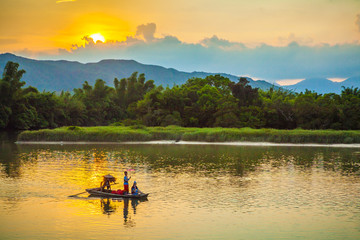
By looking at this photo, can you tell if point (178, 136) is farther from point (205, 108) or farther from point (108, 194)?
point (108, 194)

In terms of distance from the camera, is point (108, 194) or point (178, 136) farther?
point (178, 136)

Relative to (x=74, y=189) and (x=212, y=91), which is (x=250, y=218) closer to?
(x=74, y=189)

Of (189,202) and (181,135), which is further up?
(181,135)

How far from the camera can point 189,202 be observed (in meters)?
22.7

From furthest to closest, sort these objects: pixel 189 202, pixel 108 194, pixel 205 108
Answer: pixel 205 108
pixel 108 194
pixel 189 202

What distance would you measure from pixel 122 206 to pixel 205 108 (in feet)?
210

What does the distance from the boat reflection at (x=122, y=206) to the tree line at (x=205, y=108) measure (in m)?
55.7

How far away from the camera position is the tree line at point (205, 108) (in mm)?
76938

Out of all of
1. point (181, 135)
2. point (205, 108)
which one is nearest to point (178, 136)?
point (181, 135)

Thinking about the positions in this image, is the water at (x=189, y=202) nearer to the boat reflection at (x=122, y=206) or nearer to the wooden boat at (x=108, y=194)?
the boat reflection at (x=122, y=206)

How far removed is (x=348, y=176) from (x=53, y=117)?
77.3 metres

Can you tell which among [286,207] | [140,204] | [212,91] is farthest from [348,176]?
[212,91]

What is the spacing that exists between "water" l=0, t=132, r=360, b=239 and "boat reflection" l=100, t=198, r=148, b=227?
2.1 inches

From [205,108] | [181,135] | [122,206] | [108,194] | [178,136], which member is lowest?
[122,206]
